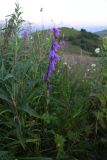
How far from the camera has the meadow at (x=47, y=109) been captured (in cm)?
377

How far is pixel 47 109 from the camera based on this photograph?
13.3 feet

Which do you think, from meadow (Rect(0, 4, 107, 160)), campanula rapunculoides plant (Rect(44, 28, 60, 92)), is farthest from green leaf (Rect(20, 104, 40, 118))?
campanula rapunculoides plant (Rect(44, 28, 60, 92))

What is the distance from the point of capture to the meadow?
3.77 metres

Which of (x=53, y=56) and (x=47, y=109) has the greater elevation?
(x=53, y=56)

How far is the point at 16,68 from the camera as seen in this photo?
419 cm

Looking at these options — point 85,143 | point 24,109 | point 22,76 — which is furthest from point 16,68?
point 85,143

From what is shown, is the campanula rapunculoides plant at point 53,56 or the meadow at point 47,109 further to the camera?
the campanula rapunculoides plant at point 53,56

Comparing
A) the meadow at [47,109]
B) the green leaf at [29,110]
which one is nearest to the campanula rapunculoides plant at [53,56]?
the meadow at [47,109]

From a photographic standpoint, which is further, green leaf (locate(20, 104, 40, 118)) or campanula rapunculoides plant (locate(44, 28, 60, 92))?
campanula rapunculoides plant (locate(44, 28, 60, 92))

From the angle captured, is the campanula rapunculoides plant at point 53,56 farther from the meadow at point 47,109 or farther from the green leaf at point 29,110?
the green leaf at point 29,110

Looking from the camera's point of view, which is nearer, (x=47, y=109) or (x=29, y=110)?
(x=29, y=110)

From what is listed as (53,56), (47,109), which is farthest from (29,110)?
(53,56)

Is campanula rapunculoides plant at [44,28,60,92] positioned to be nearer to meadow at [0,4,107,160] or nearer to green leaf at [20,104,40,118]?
meadow at [0,4,107,160]

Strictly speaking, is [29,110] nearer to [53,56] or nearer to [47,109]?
[47,109]
